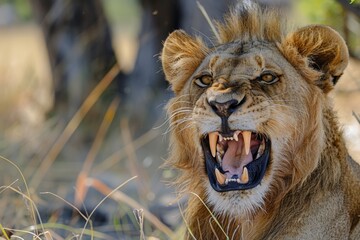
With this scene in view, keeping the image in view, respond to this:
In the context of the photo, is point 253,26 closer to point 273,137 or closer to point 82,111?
point 273,137

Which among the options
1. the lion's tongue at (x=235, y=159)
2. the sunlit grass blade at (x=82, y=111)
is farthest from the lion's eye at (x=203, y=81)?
the sunlit grass blade at (x=82, y=111)

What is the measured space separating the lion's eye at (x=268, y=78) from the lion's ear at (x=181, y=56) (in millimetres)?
431

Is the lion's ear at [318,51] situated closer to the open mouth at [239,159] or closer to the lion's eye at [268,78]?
the lion's eye at [268,78]

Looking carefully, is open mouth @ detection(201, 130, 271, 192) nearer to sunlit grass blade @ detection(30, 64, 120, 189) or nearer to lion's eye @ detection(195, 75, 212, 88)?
lion's eye @ detection(195, 75, 212, 88)

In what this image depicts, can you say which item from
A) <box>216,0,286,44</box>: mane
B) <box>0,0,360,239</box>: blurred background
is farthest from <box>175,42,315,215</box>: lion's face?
<box>0,0,360,239</box>: blurred background

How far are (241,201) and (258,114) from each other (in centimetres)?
41

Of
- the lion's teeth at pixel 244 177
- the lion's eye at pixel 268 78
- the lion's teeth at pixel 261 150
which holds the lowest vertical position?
the lion's teeth at pixel 244 177

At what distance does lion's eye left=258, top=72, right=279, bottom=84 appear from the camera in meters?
4.61

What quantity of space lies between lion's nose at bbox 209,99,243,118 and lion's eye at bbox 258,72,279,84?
26 cm

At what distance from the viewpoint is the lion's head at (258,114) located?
447 centimetres

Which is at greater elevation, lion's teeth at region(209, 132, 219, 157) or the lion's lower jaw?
lion's teeth at region(209, 132, 219, 157)

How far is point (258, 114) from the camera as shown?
4441 mm

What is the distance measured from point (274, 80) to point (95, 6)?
21.3ft

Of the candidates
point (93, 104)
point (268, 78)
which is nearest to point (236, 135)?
point (268, 78)
